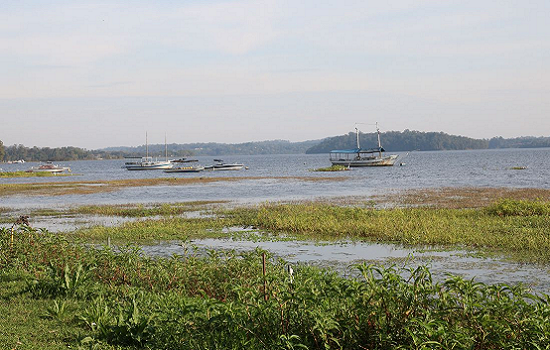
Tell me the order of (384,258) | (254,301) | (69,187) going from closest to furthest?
(254,301)
(384,258)
(69,187)

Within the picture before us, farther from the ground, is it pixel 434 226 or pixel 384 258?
pixel 434 226

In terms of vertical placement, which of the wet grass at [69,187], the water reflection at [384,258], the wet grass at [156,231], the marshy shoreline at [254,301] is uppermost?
the marshy shoreline at [254,301]

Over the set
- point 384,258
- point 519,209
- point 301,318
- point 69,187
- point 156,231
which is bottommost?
point 69,187

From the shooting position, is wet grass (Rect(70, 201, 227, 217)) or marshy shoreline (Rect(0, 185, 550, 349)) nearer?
marshy shoreline (Rect(0, 185, 550, 349))

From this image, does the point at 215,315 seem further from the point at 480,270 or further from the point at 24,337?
the point at 480,270

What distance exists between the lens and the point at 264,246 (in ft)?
68.7

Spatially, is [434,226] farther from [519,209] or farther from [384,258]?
[519,209]

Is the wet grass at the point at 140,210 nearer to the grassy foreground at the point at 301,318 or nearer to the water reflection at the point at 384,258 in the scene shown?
the water reflection at the point at 384,258

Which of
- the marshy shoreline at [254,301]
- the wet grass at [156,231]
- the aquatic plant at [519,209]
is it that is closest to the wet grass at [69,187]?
the wet grass at [156,231]

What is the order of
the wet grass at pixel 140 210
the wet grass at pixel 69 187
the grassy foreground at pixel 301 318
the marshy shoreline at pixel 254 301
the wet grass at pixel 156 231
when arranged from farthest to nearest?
the wet grass at pixel 69 187, the wet grass at pixel 140 210, the wet grass at pixel 156 231, the marshy shoreline at pixel 254 301, the grassy foreground at pixel 301 318

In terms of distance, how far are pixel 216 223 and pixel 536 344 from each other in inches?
847

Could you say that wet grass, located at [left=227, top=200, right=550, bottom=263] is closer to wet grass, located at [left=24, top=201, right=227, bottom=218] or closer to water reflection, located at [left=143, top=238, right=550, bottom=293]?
water reflection, located at [left=143, top=238, right=550, bottom=293]

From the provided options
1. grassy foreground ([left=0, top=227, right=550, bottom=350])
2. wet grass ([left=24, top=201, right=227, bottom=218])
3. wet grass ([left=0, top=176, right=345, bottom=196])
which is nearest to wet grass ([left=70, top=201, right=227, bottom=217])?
wet grass ([left=24, top=201, right=227, bottom=218])

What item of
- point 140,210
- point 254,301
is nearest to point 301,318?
point 254,301
